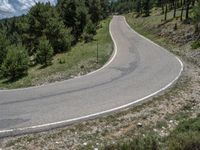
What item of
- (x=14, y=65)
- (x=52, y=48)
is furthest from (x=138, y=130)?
(x=52, y=48)

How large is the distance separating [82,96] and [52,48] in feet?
60.4

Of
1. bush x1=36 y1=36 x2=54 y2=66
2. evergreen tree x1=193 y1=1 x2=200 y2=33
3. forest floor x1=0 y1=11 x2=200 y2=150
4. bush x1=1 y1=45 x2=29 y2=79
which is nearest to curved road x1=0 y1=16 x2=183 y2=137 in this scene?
forest floor x1=0 y1=11 x2=200 y2=150

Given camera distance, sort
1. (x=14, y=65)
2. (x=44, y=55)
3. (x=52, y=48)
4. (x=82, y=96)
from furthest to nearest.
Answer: (x=52, y=48) → (x=44, y=55) → (x=14, y=65) → (x=82, y=96)

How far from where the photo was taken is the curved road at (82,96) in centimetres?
1235

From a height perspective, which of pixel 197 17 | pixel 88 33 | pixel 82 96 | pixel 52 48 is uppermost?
pixel 197 17

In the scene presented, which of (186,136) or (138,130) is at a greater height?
(186,136)

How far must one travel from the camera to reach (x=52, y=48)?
3309 cm

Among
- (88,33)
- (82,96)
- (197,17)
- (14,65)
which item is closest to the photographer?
(82,96)

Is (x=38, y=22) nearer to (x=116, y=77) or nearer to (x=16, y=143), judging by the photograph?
(x=116, y=77)

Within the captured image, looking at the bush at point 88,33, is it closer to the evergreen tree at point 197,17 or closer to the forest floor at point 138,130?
the evergreen tree at point 197,17

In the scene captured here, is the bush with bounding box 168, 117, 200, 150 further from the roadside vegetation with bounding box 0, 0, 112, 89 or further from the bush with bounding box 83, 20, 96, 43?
the bush with bounding box 83, 20, 96, 43

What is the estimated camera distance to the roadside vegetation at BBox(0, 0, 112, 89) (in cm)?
2397

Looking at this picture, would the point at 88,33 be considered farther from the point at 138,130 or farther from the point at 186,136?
the point at 186,136

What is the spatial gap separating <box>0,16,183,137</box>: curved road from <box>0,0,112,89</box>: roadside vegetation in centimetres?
290
